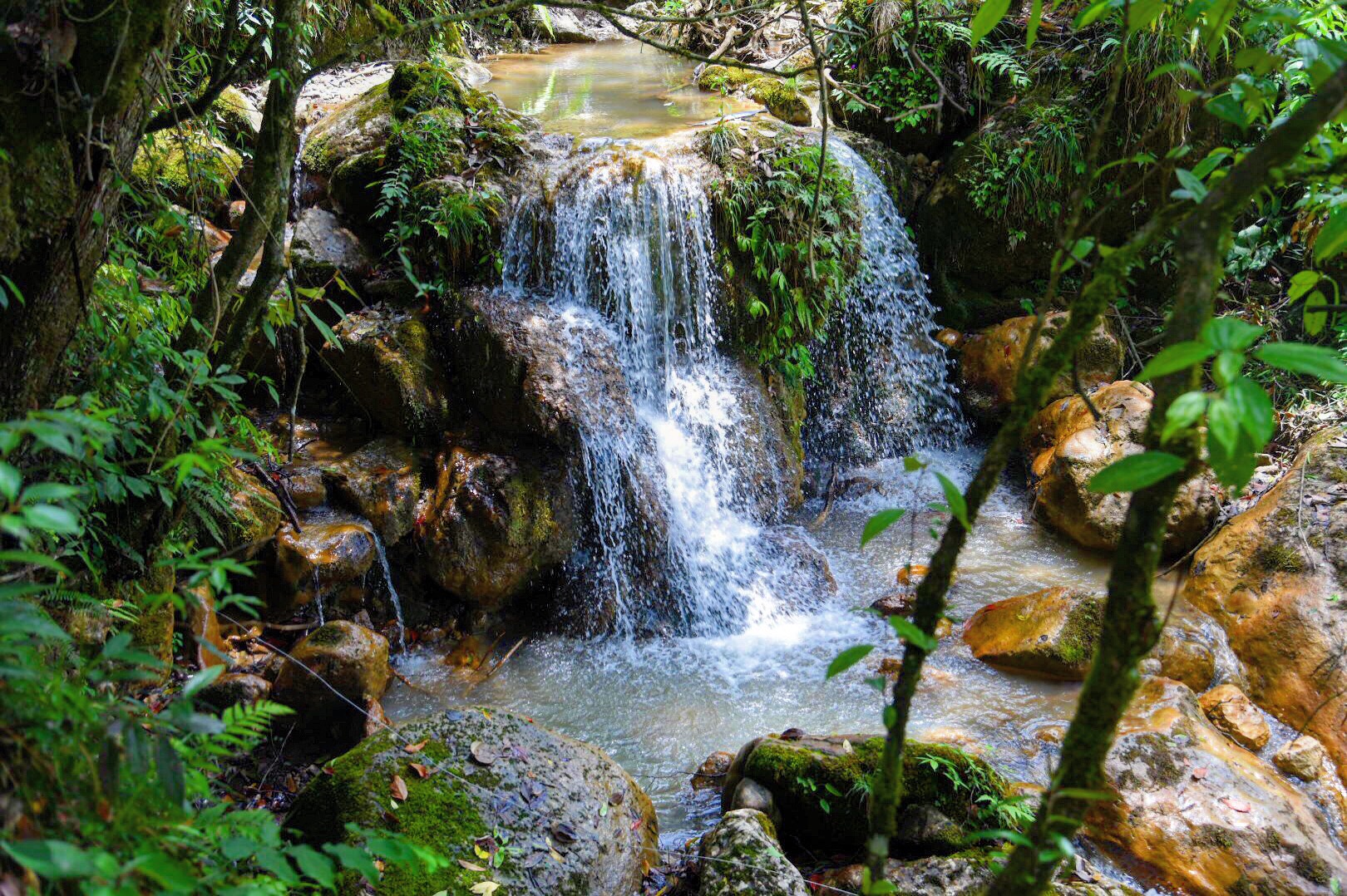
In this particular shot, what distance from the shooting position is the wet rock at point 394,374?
18.1 feet

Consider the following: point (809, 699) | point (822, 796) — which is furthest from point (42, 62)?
point (809, 699)

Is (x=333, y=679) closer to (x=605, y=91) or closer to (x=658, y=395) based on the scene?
(x=658, y=395)

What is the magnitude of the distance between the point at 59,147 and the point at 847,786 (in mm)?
3471

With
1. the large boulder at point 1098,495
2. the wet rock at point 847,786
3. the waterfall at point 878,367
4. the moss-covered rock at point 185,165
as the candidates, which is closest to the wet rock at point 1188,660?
the large boulder at point 1098,495

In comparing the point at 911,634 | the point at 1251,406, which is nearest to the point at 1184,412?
the point at 1251,406

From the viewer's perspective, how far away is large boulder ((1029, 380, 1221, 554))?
566cm

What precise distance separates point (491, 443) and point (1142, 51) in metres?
6.37

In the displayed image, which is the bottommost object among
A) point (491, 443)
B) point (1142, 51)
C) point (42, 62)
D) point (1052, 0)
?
point (491, 443)

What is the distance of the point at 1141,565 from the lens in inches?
45.8

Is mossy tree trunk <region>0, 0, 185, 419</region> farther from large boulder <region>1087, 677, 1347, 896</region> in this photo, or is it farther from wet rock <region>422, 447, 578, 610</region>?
large boulder <region>1087, 677, 1347, 896</region>

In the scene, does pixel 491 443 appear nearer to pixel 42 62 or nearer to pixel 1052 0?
pixel 42 62

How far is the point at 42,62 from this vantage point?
201 cm

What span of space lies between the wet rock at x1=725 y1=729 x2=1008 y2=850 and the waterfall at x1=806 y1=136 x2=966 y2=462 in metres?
4.30

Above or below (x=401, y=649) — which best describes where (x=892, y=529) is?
above
